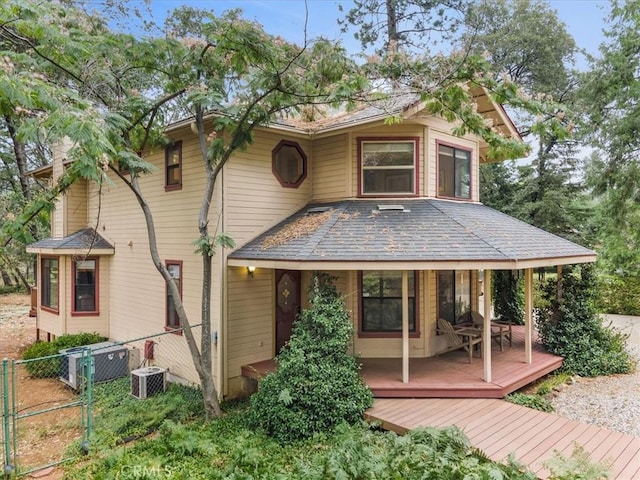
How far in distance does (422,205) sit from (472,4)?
12319mm

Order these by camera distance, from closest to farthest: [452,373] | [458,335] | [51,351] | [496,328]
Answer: [452,373] < [458,335] < [496,328] < [51,351]

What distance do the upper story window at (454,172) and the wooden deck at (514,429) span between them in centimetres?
506

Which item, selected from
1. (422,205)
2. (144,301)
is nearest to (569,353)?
(422,205)

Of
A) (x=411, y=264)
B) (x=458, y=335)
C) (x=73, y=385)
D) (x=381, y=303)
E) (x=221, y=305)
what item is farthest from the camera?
(x=73, y=385)

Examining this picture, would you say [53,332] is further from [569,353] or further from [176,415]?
[569,353]

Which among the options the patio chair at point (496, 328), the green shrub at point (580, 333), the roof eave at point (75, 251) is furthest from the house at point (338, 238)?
the green shrub at point (580, 333)

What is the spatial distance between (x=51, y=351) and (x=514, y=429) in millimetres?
11197

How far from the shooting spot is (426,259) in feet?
23.1

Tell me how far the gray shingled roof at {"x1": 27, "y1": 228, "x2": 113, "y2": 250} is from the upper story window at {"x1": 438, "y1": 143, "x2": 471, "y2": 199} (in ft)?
31.1

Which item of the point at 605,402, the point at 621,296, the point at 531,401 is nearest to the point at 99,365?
the point at 531,401

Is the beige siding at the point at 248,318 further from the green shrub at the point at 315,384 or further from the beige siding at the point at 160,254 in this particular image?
the green shrub at the point at 315,384

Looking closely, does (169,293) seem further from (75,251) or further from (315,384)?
(315,384)

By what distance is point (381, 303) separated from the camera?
900 cm

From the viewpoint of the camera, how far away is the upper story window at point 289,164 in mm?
9469
